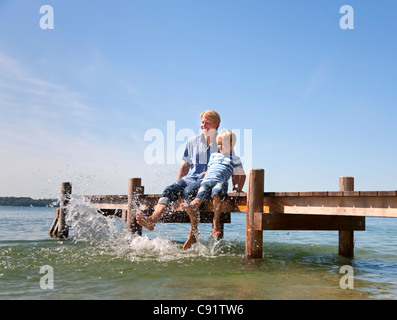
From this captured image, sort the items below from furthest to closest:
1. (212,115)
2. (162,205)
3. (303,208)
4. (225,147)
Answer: (212,115)
(162,205)
(225,147)
(303,208)

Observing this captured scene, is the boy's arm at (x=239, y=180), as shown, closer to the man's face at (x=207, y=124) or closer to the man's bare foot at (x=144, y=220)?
the man's face at (x=207, y=124)

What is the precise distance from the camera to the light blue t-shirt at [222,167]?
7480 millimetres

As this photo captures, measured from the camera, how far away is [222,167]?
752cm

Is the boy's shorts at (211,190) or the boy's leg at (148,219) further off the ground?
the boy's shorts at (211,190)

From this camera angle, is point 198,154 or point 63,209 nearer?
point 198,154

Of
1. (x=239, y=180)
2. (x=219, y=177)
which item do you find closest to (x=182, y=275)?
(x=219, y=177)

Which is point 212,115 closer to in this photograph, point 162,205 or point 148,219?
point 162,205

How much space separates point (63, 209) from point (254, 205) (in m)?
10.2

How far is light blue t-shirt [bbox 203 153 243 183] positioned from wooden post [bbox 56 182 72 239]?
842 centimetres

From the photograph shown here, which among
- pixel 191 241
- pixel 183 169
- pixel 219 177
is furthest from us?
pixel 183 169

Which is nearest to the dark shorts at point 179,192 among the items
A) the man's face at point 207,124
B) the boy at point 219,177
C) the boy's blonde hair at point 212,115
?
the boy at point 219,177
